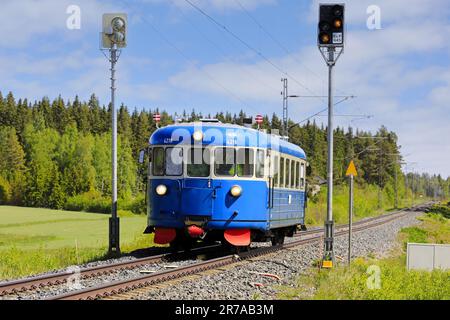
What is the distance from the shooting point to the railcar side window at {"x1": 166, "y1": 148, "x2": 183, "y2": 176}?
1577 cm

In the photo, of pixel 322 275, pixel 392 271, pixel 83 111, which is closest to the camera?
pixel 322 275

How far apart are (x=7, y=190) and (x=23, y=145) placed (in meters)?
19.8

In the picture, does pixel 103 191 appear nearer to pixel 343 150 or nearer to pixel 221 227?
pixel 343 150

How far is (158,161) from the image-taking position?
16.1m

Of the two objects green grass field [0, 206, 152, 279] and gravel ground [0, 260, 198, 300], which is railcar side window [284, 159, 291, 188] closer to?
gravel ground [0, 260, 198, 300]

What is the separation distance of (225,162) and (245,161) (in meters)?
0.49

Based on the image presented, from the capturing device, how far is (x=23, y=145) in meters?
116

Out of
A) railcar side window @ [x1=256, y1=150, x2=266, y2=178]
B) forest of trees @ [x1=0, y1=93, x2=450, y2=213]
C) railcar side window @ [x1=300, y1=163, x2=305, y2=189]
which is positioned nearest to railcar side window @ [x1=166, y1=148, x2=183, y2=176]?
railcar side window @ [x1=256, y1=150, x2=266, y2=178]

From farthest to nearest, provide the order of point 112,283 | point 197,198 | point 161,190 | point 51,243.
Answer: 1. point 51,243
2. point 161,190
3. point 197,198
4. point 112,283

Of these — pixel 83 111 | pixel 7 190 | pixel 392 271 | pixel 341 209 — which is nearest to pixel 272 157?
pixel 392 271

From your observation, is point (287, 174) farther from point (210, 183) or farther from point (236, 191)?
point (210, 183)

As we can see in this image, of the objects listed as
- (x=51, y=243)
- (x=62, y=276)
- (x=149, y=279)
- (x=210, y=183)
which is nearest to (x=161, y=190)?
(x=210, y=183)

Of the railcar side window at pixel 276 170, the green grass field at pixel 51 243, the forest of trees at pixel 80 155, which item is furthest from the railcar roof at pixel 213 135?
the forest of trees at pixel 80 155
